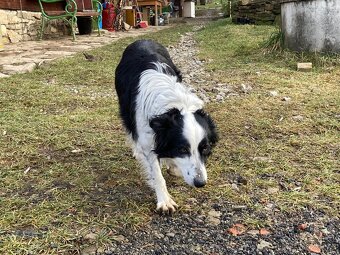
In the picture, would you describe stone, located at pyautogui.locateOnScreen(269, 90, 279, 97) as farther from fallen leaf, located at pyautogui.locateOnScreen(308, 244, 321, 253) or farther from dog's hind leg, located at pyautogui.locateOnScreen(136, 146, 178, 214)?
fallen leaf, located at pyautogui.locateOnScreen(308, 244, 321, 253)

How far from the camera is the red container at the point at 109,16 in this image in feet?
46.6

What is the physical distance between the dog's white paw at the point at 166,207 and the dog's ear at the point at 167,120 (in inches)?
19.2

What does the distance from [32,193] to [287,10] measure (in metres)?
5.59

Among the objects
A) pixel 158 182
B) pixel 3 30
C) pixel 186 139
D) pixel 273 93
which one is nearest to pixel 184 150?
pixel 186 139

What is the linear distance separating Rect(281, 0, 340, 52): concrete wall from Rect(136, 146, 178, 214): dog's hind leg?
485 cm

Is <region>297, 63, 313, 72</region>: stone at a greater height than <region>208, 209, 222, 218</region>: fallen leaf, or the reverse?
<region>297, 63, 313, 72</region>: stone

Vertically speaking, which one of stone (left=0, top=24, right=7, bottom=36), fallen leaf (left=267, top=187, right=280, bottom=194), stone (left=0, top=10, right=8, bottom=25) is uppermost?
stone (left=0, top=10, right=8, bottom=25)

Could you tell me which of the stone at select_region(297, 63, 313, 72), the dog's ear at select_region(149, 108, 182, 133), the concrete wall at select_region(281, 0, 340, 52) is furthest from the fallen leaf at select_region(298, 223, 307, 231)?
the concrete wall at select_region(281, 0, 340, 52)

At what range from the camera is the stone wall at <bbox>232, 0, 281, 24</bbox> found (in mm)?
12023

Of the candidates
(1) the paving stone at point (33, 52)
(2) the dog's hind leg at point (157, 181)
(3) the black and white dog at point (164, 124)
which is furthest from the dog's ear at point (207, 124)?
(1) the paving stone at point (33, 52)

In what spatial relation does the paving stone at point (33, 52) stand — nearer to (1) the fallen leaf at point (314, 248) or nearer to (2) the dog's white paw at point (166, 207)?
(2) the dog's white paw at point (166, 207)

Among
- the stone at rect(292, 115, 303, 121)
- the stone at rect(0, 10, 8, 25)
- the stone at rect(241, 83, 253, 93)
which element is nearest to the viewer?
the stone at rect(292, 115, 303, 121)

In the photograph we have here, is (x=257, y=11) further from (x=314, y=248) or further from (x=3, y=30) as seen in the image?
(x=314, y=248)

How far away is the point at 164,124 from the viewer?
2.26m
